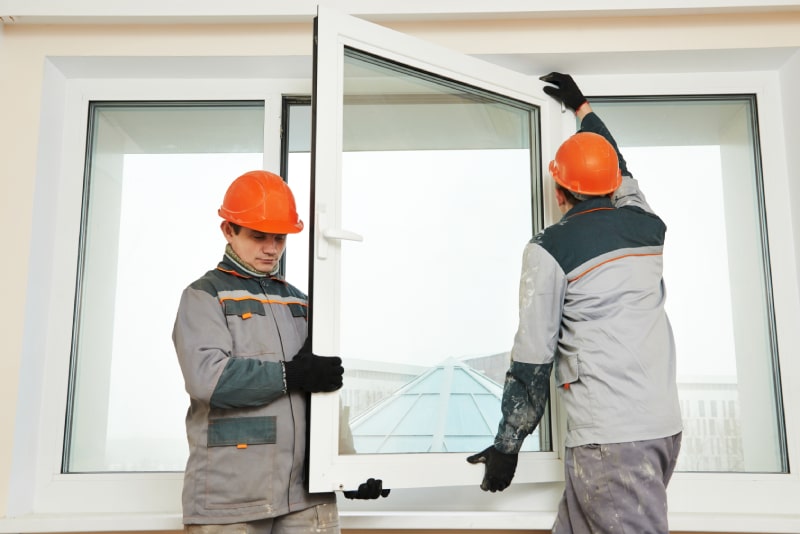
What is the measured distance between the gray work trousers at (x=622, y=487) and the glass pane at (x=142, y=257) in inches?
51.5

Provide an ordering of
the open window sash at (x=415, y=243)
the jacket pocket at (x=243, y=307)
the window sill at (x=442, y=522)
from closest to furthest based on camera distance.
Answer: the jacket pocket at (x=243, y=307), the open window sash at (x=415, y=243), the window sill at (x=442, y=522)

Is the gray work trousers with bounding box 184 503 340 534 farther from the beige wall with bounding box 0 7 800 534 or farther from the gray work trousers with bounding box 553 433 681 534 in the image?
the beige wall with bounding box 0 7 800 534

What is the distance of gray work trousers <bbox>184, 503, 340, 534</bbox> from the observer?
1.70 m

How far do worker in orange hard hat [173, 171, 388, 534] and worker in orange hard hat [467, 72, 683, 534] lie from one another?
47cm

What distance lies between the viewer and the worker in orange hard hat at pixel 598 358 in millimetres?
1771

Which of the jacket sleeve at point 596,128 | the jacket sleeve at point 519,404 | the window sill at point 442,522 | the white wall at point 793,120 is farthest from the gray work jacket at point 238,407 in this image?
the white wall at point 793,120

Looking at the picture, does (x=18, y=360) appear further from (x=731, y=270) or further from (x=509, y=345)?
(x=731, y=270)

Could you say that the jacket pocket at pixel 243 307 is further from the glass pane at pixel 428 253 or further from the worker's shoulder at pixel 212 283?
the glass pane at pixel 428 253

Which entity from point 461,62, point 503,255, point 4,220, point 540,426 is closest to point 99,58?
point 4,220

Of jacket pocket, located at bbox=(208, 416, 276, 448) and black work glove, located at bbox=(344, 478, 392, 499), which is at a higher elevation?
jacket pocket, located at bbox=(208, 416, 276, 448)

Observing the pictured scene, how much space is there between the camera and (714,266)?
8.27 feet

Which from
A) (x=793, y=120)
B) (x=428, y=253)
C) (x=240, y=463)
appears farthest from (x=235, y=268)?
(x=793, y=120)

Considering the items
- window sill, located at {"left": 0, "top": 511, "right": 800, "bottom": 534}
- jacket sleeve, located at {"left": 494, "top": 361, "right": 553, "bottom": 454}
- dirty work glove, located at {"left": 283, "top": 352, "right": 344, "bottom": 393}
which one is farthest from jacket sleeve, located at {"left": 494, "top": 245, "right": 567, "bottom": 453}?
dirty work glove, located at {"left": 283, "top": 352, "right": 344, "bottom": 393}

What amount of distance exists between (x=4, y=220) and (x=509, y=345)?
5.36 feet
